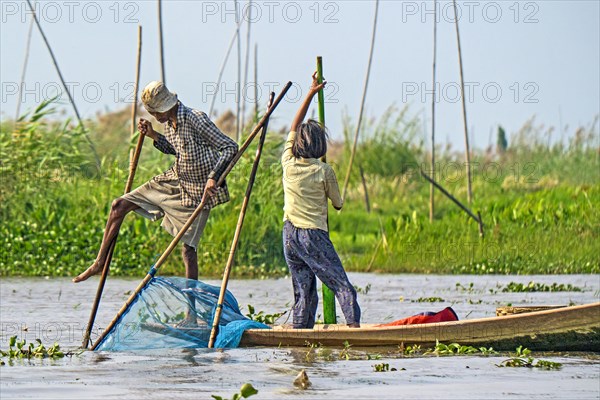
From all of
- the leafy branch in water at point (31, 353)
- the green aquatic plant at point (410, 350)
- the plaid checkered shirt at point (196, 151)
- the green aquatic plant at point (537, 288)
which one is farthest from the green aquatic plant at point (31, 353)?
the green aquatic plant at point (537, 288)

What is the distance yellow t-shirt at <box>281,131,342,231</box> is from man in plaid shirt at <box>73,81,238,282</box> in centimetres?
46

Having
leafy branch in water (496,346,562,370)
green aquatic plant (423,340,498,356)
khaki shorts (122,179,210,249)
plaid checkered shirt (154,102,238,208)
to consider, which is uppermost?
plaid checkered shirt (154,102,238,208)

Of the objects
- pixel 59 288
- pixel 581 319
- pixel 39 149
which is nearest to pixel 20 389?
pixel 581 319

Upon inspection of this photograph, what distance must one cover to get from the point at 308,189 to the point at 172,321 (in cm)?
120

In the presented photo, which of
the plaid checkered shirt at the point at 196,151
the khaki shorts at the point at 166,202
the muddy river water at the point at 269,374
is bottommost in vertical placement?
the muddy river water at the point at 269,374

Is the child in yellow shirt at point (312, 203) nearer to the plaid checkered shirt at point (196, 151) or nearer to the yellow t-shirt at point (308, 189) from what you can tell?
the yellow t-shirt at point (308, 189)

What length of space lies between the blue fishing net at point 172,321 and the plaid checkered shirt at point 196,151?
2.00 ft

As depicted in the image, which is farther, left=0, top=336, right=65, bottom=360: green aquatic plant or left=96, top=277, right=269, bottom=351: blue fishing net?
left=96, top=277, right=269, bottom=351: blue fishing net

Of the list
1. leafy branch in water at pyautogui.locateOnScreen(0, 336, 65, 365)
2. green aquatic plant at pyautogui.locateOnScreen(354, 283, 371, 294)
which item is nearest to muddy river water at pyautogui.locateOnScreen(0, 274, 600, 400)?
leafy branch in water at pyautogui.locateOnScreen(0, 336, 65, 365)

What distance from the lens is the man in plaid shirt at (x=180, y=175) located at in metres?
7.80

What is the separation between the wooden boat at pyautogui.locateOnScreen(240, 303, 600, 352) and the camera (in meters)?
6.96

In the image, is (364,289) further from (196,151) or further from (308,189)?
(308,189)

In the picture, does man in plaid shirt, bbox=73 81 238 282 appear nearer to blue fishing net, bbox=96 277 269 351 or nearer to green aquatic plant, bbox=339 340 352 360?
blue fishing net, bbox=96 277 269 351

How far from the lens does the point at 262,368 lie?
663cm
